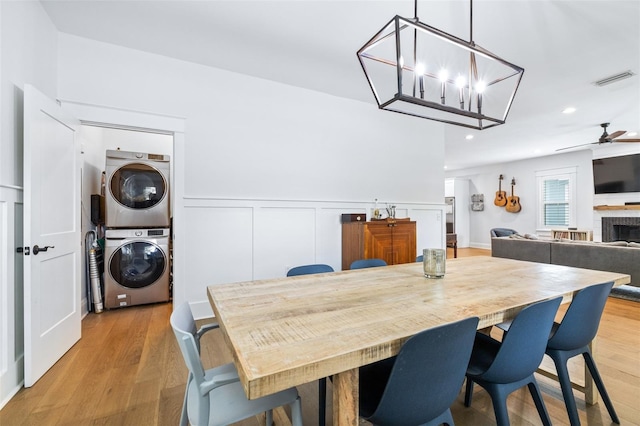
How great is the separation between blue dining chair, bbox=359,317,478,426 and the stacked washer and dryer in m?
3.38

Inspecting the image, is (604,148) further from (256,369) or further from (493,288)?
(256,369)

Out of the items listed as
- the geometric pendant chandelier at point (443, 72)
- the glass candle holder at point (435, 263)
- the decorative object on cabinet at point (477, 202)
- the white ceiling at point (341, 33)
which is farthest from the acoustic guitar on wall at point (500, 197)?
the glass candle holder at point (435, 263)

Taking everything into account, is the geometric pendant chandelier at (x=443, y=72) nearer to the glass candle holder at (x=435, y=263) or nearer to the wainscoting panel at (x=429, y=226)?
the glass candle holder at (x=435, y=263)

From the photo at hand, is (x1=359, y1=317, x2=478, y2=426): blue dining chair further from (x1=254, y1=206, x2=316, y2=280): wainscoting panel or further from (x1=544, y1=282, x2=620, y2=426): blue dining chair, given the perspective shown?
(x1=254, y1=206, x2=316, y2=280): wainscoting panel

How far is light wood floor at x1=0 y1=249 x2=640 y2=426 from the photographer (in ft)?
5.30

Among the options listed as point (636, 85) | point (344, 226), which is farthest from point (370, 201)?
point (636, 85)

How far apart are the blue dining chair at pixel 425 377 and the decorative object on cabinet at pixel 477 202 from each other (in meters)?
9.21

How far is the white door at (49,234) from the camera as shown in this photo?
74.5 inches

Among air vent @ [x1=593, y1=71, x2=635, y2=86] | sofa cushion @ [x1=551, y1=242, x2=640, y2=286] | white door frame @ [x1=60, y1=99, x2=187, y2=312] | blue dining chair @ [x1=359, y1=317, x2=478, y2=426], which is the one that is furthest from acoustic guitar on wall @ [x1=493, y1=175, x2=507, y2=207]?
blue dining chair @ [x1=359, y1=317, x2=478, y2=426]

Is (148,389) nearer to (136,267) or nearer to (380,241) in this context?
(136,267)

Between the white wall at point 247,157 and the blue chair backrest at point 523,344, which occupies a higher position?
the white wall at point 247,157

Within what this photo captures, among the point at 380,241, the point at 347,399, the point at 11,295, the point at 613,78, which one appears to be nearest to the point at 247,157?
the point at 380,241

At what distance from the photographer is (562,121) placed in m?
4.82

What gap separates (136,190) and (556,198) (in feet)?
Result: 30.7
